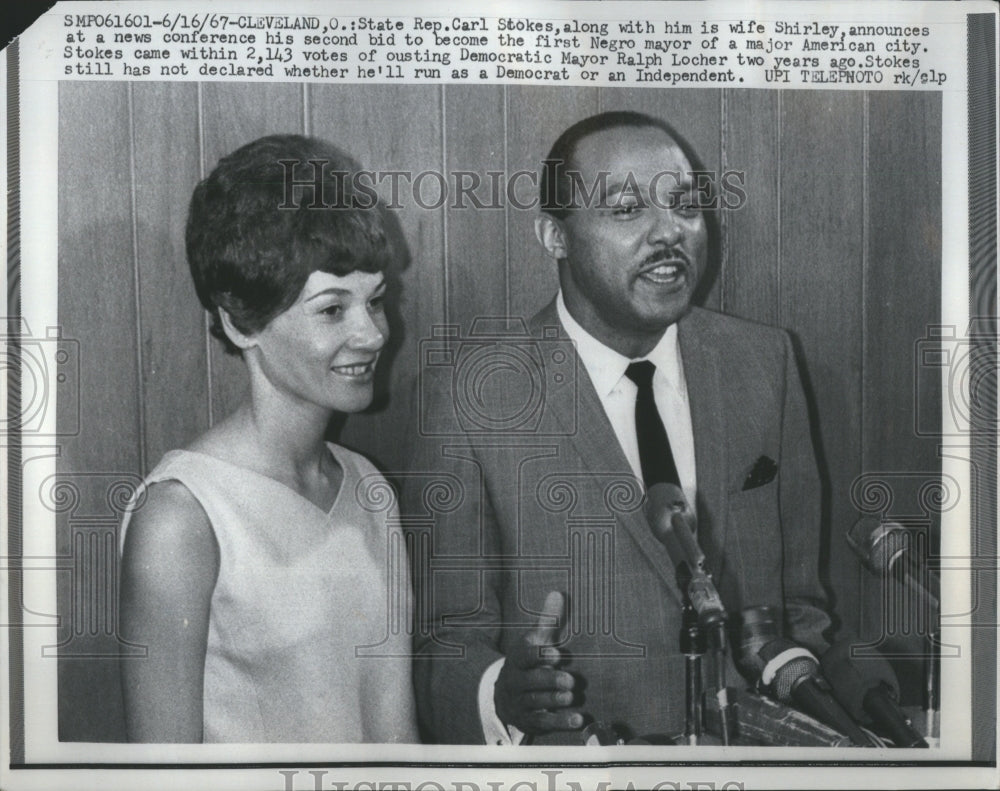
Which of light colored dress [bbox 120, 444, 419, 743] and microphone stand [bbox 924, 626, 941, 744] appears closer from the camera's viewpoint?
light colored dress [bbox 120, 444, 419, 743]

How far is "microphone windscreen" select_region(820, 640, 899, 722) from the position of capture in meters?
2.36

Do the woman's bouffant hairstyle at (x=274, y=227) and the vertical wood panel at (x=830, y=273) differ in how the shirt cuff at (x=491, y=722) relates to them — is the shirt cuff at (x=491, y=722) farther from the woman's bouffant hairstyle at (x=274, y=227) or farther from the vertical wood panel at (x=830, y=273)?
the woman's bouffant hairstyle at (x=274, y=227)

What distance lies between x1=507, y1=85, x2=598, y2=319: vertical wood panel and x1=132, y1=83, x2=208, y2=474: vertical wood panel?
0.64 meters

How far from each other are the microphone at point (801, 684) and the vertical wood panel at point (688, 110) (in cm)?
86

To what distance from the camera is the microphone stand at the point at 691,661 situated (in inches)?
91.0

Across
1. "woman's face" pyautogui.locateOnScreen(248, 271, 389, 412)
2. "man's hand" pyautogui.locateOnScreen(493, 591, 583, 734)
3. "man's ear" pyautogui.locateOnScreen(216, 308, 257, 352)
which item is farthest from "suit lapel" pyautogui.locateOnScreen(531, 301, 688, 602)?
"man's ear" pyautogui.locateOnScreen(216, 308, 257, 352)

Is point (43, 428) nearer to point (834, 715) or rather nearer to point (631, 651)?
point (631, 651)

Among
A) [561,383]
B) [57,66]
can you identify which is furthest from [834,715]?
[57,66]

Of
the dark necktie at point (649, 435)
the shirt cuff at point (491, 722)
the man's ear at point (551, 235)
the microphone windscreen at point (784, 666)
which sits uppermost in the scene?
the man's ear at point (551, 235)

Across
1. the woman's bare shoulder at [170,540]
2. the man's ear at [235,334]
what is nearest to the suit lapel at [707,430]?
the man's ear at [235,334]

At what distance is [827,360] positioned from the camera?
2367mm

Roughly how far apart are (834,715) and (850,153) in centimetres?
116

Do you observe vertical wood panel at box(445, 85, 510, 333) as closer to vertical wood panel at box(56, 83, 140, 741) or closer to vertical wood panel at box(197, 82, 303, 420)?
vertical wood panel at box(197, 82, 303, 420)

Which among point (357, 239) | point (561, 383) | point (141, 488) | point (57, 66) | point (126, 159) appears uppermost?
point (57, 66)
